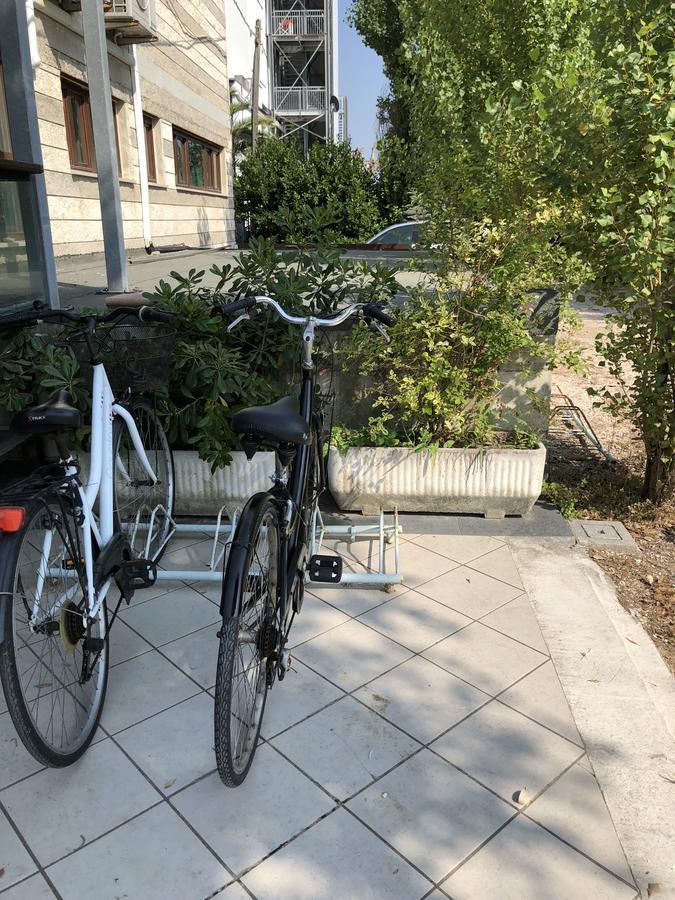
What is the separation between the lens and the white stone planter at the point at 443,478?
3990 mm

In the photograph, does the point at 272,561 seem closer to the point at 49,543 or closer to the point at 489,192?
the point at 49,543

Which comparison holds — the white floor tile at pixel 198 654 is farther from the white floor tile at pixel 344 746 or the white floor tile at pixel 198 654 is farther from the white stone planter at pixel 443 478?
the white stone planter at pixel 443 478

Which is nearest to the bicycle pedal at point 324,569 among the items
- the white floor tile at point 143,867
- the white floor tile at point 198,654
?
the white floor tile at point 198,654

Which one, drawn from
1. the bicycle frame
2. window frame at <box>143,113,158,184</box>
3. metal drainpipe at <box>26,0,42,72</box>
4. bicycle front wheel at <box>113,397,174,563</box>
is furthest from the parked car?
the bicycle frame

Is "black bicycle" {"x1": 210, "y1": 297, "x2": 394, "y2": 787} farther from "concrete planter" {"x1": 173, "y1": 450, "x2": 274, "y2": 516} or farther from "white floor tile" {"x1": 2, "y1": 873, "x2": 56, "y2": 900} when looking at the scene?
"concrete planter" {"x1": 173, "y1": 450, "x2": 274, "y2": 516}

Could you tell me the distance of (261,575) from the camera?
2246mm

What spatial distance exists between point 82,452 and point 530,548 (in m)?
2.62

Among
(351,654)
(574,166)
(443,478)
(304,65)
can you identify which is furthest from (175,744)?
(304,65)

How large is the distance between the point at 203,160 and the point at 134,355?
16.5m

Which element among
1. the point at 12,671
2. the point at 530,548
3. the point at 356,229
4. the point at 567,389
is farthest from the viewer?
the point at 356,229

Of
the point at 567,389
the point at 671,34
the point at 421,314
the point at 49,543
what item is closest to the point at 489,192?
the point at 421,314

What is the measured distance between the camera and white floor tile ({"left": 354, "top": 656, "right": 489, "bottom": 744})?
2.49 meters

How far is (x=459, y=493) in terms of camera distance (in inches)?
160

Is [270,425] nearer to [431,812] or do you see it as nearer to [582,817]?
[431,812]
